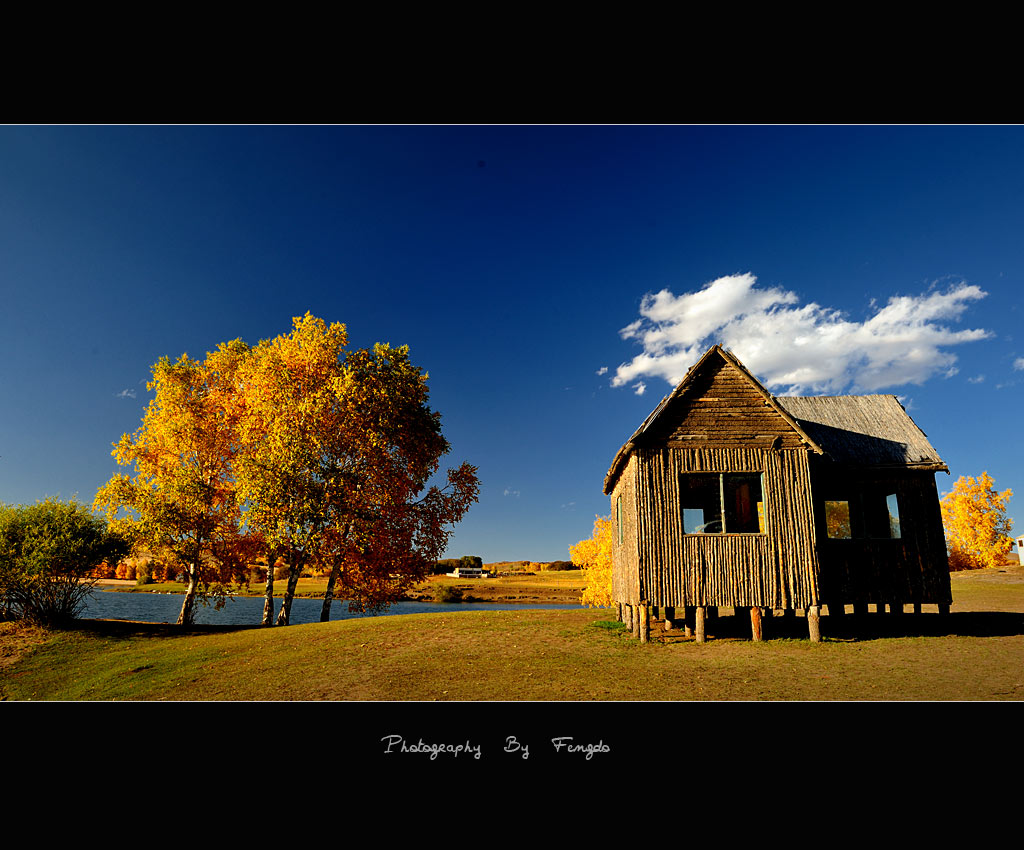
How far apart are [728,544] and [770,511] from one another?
170cm

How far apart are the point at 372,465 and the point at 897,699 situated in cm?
1948

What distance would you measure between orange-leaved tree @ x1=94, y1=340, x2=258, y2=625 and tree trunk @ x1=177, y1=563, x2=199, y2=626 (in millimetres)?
42

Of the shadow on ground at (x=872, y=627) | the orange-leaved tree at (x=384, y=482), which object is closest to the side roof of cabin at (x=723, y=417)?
the shadow on ground at (x=872, y=627)

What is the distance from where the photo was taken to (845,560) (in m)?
18.1

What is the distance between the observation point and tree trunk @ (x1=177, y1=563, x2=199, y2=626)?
75.9 ft

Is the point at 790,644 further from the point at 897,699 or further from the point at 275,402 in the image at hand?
the point at 275,402

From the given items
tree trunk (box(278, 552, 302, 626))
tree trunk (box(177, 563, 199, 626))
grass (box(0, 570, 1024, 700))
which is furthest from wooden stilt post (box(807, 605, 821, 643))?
tree trunk (box(177, 563, 199, 626))

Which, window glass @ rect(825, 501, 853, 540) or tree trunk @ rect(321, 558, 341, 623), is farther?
tree trunk @ rect(321, 558, 341, 623)

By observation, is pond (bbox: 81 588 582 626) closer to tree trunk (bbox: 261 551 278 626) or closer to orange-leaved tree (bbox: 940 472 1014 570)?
tree trunk (bbox: 261 551 278 626)

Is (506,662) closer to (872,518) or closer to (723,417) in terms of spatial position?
(723,417)

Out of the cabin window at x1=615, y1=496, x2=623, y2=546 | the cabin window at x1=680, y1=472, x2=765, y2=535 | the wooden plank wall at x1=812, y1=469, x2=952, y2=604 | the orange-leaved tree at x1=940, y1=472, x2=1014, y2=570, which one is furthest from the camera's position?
the orange-leaved tree at x1=940, y1=472, x2=1014, y2=570

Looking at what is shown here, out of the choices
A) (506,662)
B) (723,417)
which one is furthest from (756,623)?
(506,662)

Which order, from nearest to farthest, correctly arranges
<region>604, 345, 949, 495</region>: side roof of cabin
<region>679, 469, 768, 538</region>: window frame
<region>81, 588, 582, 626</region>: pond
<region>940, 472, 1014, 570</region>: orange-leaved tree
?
<region>679, 469, 768, 538</region>: window frame < <region>604, 345, 949, 495</region>: side roof of cabin < <region>81, 588, 582, 626</region>: pond < <region>940, 472, 1014, 570</region>: orange-leaved tree
